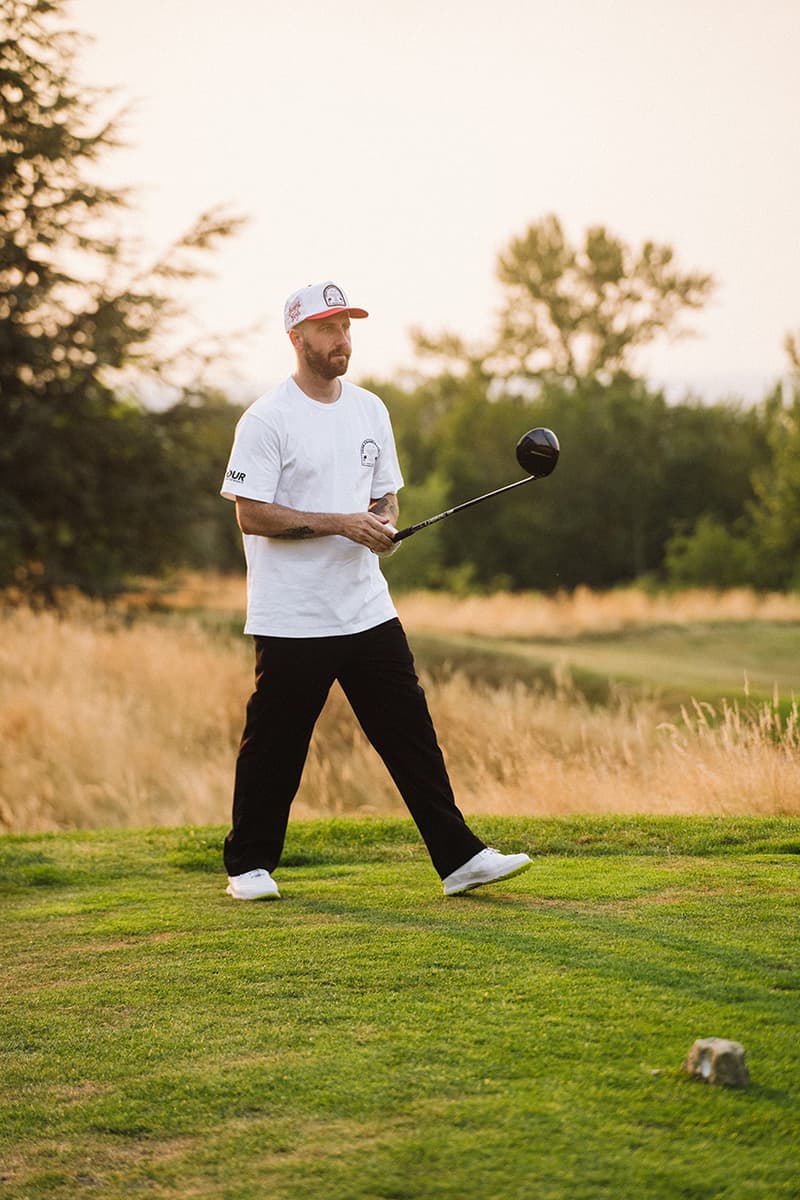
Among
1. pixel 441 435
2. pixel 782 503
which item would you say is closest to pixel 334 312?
pixel 782 503

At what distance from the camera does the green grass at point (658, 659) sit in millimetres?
14148

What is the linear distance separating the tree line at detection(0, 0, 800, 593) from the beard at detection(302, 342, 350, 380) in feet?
54.8

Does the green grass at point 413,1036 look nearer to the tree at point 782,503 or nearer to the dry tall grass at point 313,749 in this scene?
the dry tall grass at point 313,749

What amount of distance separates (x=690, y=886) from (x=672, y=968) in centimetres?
119

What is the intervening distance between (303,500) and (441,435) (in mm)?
46800

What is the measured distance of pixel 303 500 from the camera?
17.9ft

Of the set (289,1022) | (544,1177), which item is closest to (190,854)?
(289,1022)

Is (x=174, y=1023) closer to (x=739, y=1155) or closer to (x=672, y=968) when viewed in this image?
(x=672, y=968)

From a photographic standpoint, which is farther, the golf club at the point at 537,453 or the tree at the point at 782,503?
the tree at the point at 782,503

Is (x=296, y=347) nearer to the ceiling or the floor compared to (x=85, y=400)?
nearer to the floor

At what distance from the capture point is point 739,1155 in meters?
Result: 2.87

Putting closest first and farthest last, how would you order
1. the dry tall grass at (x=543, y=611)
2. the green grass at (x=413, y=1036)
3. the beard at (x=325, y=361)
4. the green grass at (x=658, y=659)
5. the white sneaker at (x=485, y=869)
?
the green grass at (x=413, y=1036) < the white sneaker at (x=485, y=869) < the beard at (x=325, y=361) < the green grass at (x=658, y=659) < the dry tall grass at (x=543, y=611)

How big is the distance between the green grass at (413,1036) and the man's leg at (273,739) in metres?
0.24

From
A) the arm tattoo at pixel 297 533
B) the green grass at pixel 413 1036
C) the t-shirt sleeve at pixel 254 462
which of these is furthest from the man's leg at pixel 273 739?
the t-shirt sleeve at pixel 254 462
